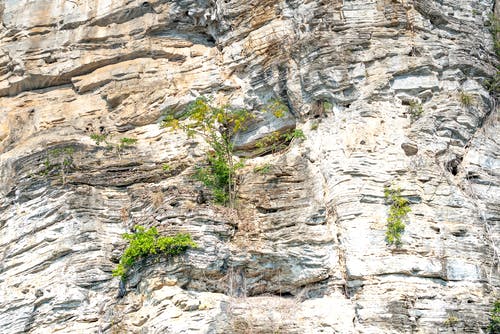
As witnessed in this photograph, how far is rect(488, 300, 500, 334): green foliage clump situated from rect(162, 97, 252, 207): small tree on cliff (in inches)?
163

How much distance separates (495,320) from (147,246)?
4869 mm

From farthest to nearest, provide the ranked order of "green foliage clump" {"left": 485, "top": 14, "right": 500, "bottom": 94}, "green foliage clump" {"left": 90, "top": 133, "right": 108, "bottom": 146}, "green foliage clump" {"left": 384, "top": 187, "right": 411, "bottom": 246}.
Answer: "green foliage clump" {"left": 90, "top": 133, "right": 108, "bottom": 146}, "green foliage clump" {"left": 485, "top": 14, "right": 500, "bottom": 94}, "green foliage clump" {"left": 384, "top": 187, "right": 411, "bottom": 246}

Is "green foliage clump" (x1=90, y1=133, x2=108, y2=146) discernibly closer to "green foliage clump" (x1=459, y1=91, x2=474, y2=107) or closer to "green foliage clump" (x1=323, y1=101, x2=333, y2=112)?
"green foliage clump" (x1=323, y1=101, x2=333, y2=112)

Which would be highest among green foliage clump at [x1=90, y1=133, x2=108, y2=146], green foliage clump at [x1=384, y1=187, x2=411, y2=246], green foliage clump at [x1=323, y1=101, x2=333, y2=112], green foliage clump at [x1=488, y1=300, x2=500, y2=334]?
green foliage clump at [x1=90, y1=133, x2=108, y2=146]

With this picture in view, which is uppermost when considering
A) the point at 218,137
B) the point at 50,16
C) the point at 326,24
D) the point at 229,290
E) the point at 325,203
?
the point at 50,16

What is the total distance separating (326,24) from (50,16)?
21.0ft

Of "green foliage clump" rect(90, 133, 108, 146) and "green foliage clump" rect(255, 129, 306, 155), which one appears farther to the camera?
"green foliage clump" rect(90, 133, 108, 146)

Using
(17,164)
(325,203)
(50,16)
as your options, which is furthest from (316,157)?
(50,16)

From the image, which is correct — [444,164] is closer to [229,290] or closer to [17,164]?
[229,290]

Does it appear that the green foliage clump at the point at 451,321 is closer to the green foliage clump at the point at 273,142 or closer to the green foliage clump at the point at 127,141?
the green foliage clump at the point at 273,142

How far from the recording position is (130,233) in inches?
527

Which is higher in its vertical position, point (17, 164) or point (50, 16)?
point (50, 16)

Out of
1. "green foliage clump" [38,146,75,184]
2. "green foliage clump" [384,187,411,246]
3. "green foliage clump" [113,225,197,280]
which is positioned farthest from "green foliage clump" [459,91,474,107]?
"green foliage clump" [38,146,75,184]

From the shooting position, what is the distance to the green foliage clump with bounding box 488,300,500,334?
1130 cm
